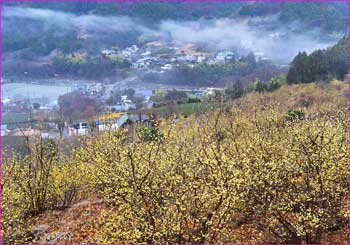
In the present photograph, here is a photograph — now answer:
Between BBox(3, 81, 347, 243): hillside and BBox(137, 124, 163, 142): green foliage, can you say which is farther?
BBox(137, 124, 163, 142): green foliage

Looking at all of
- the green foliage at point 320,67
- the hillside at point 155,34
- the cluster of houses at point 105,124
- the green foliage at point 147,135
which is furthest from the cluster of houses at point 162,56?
the green foliage at point 147,135

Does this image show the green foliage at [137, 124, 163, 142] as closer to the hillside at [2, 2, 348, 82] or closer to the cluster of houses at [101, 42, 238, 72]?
the hillside at [2, 2, 348, 82]

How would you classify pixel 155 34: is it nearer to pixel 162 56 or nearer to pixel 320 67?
pixel 162 56

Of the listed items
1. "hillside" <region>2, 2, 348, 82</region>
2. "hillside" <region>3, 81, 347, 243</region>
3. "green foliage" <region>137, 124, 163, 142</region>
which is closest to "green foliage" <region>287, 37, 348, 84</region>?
"hillside" <region>2, 2, 348, 82</region>

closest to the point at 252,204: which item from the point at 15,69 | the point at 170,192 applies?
the point at 170,192

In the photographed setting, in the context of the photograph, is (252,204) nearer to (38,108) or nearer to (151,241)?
(151,241)

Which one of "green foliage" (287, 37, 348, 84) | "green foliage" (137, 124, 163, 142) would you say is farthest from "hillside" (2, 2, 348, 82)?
"green foliage" (137, 124, 163, 142)

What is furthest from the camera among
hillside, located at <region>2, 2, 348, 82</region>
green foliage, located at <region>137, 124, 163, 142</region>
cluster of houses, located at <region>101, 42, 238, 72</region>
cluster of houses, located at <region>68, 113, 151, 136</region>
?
cluster of houses, located at <region>101, 42, 238, 72</region>

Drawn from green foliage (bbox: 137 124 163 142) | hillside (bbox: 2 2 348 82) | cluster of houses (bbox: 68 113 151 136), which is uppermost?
hillside (bbox: 2 2 348 82)

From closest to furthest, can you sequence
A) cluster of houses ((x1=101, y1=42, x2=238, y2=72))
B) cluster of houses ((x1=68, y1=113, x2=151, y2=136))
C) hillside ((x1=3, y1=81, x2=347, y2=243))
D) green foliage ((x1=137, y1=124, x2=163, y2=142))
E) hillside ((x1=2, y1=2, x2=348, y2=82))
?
hillside ((x1=3, y1=81, x2=347, y2=243))
green foliage ((x1=137, y1=124, x2=163, y2=142))
cluster of houses ((x1=68, y1=113, x2=151, y2=136))
hillside ((x1=2, y1=2, x2=348, y2=82))
cluster of houses ((x1=101, y1=42, x2=238, y2=72))

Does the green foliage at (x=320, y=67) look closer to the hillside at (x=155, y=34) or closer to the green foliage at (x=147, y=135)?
the hillside at (x=155, y=34)

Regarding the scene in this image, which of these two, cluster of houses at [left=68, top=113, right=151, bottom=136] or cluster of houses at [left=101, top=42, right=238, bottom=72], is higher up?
cluster of houses at [left=101, top=42, right=238, bottom=72]
